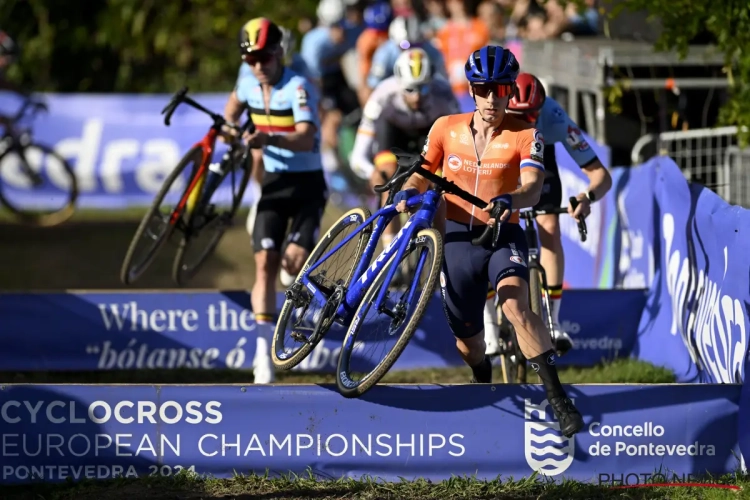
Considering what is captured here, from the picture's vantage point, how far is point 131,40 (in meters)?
24.0

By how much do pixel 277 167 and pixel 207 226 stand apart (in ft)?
2.48

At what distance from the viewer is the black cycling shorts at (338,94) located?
1866 cm

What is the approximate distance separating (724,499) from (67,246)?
1094 cm

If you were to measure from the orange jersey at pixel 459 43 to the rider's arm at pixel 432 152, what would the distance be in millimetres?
10955

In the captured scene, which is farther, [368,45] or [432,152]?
[368,45]

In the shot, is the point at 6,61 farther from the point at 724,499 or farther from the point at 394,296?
the point at 724,499

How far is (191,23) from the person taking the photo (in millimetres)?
24344

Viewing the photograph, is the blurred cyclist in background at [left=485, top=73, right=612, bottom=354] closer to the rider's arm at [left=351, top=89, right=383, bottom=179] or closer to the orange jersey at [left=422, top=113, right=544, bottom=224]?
the orange jersey at [left=422, top=113, right=544, bottom=224]

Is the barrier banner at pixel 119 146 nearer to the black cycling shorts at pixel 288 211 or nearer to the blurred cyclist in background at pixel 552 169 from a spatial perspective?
the black cycling shorts at pixel 288 211

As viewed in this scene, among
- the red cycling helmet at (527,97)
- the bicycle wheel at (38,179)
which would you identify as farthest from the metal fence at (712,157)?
the bicycle wheel at (38,179)

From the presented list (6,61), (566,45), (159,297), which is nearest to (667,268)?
(159,297)

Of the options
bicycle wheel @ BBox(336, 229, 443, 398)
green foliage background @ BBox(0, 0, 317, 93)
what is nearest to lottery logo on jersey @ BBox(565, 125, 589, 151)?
bicycle wheel @ BBox(336, 229, 443, 398)

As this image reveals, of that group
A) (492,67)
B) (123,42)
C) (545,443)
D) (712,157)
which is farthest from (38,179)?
(545,443)

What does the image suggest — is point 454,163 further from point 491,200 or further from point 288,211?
point 288,211
